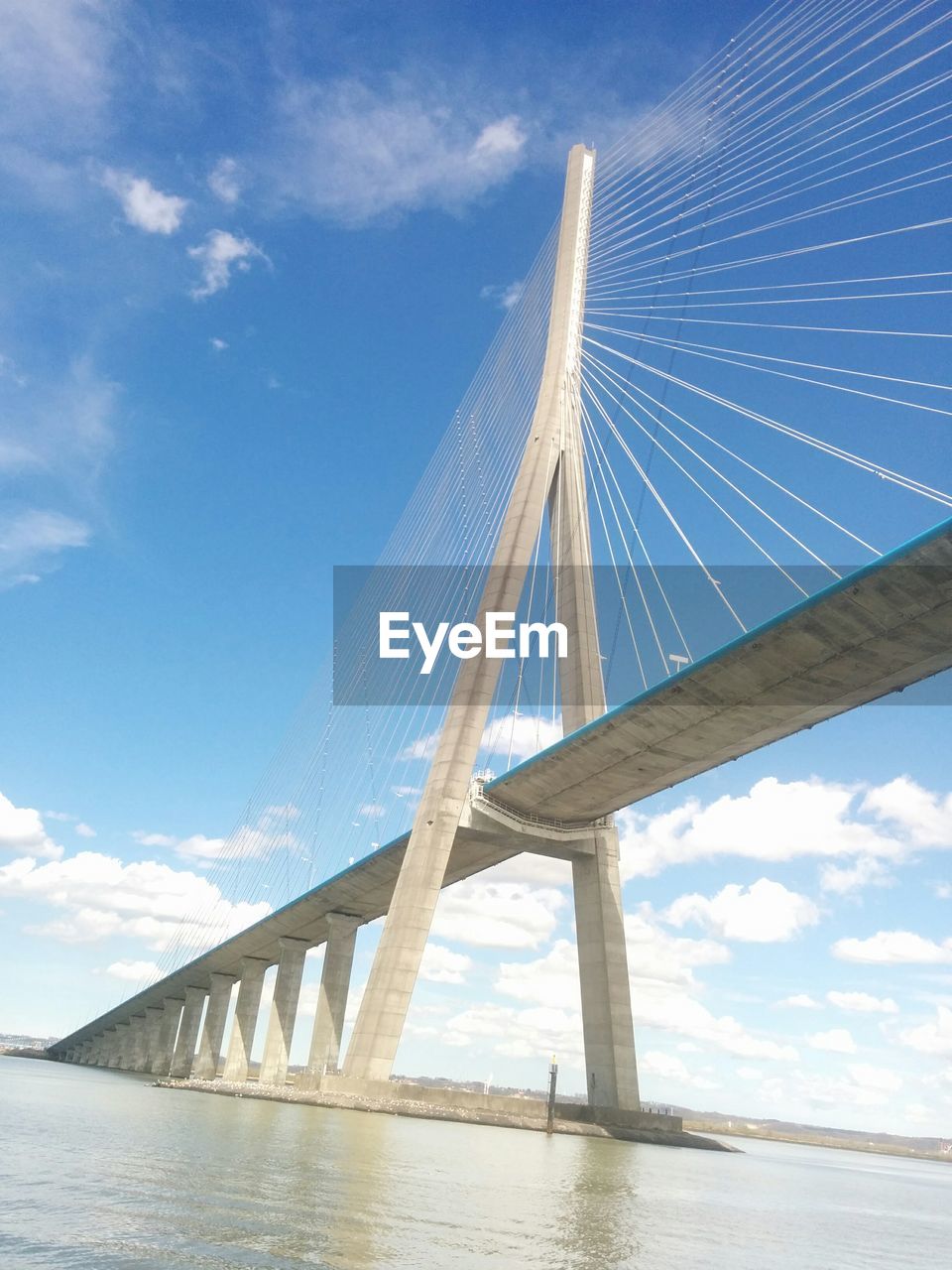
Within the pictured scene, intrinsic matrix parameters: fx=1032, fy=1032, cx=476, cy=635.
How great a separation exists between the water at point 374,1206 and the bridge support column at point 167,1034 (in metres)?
71.9

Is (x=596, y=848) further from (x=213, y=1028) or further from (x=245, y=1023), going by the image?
(x=213, y=1028)

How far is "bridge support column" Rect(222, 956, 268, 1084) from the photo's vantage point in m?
69.8

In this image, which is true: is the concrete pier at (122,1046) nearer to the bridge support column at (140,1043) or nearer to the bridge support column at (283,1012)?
the bridge support column at (140,1043)

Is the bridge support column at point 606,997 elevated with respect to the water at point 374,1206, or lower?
elevated

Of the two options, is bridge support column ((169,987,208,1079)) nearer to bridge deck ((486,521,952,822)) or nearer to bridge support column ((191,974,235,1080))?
bridge support column ((191,974,235,1080))

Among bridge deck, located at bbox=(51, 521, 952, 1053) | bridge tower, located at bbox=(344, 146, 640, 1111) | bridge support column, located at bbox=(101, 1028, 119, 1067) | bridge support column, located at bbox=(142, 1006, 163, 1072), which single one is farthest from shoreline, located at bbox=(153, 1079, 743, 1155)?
bridge support column, located at bbox=(101, 1028, 119, 1067)

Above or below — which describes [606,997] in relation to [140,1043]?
below

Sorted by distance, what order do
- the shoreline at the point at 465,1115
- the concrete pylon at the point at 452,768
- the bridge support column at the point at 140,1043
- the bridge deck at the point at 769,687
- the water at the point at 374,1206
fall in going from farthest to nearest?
the bridge support column at the point at 140,1043 → the concrete pylon at the point at 452,768 → the shoreline at the point at 465,1115 → the bridge deck at the point at 769,687 → the water at the point at 374,1206

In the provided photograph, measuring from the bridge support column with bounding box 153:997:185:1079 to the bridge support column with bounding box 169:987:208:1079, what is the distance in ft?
21.7

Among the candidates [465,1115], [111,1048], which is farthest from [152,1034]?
[465,1115]

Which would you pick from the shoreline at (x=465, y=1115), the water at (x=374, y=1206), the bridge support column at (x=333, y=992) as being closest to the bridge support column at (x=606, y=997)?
the shoreline at (x=465, y=1115)

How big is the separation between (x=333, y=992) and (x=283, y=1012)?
1040 cm

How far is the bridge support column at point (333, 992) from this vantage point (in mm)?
54281

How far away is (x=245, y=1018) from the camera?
236 ft
